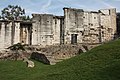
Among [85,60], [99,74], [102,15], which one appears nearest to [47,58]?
[85,60]

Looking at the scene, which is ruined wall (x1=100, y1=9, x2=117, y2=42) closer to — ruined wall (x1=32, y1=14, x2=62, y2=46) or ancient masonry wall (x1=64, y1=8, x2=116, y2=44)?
ancient masonry wall (x1=64, y1=8, x2=116, y2=44)

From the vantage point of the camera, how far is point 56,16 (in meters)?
42.9

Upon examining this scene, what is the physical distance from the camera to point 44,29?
41.7 m

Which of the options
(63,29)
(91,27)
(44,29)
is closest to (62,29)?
(63,29)

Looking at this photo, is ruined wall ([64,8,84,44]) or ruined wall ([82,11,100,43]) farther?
ruined wall ([82,11,100,43])

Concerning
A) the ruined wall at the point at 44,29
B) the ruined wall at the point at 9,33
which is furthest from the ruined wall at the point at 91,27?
the ruined wall at the point at 9,33

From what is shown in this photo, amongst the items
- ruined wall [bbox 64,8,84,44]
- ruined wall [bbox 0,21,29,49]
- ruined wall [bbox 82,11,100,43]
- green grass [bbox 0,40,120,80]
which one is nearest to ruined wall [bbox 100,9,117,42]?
ruined wall [bbox 82,11,100,43]

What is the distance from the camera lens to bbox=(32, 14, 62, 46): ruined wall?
136 feet

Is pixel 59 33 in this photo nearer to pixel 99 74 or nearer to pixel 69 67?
pixel 69 67

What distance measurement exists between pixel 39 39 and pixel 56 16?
445cm

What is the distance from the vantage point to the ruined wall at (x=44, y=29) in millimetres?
41344

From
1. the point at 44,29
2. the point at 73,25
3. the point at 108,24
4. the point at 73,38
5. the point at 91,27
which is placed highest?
the point at 108,24

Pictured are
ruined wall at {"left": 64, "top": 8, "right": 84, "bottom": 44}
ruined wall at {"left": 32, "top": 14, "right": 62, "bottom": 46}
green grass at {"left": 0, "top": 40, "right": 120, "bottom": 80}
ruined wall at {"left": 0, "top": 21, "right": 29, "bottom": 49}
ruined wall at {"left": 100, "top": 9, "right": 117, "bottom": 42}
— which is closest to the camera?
green grass at {"left": 0, "top": 40, "right": 120, "bottom": 80}

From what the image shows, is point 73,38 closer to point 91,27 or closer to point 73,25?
point 73,25
